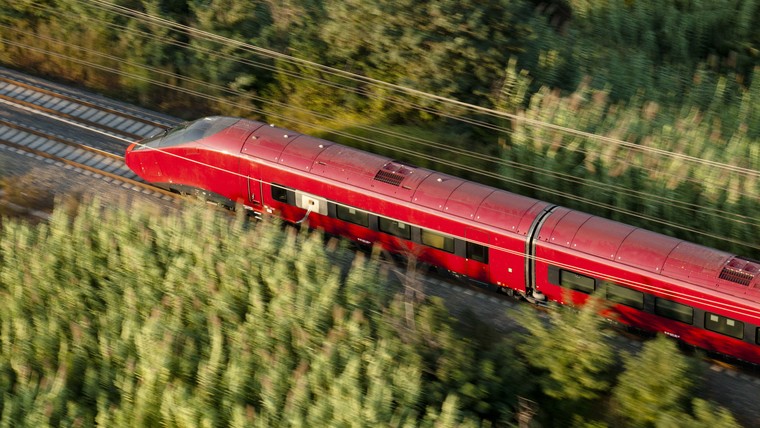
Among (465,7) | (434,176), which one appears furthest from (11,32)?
(434,176)

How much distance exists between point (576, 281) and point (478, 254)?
2.76 m

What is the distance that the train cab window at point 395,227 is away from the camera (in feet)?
86.7

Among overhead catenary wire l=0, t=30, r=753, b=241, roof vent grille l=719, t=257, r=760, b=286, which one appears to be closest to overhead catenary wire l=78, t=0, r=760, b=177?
overhead catenary wire l=0, t=30, r=753, b=241

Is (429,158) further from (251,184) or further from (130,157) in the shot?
(130,157)

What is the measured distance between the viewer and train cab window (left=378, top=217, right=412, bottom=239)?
26.4 meters

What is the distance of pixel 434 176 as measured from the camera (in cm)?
2675

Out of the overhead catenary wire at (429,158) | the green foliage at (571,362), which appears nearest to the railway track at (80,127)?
the overhead catenary wire at (429,158)

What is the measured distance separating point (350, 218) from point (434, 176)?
2.71m

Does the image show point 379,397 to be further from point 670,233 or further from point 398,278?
point 670,233

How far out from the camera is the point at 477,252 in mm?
25641

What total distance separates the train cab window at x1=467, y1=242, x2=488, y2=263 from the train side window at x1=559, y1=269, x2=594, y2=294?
7.02 feet

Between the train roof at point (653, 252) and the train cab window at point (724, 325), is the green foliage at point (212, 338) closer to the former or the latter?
the train roof at point (653, 252)

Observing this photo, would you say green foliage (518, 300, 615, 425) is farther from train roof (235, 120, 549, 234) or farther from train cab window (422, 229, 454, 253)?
train cab window (422, 229, 454, 253)

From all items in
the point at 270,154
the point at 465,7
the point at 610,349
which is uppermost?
the point at 465,7
